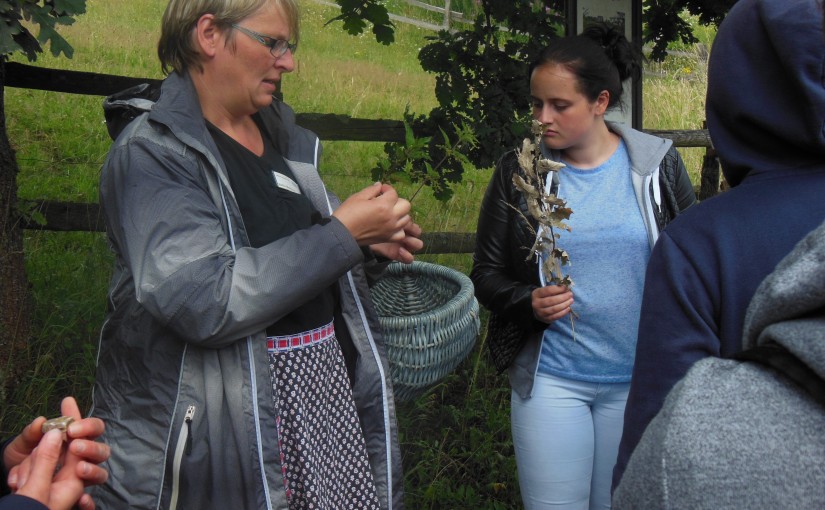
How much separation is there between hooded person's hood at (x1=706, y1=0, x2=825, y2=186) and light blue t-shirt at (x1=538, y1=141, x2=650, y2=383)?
0.99 m

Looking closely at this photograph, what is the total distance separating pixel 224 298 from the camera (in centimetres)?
185

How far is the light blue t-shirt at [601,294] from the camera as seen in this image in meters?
2.57

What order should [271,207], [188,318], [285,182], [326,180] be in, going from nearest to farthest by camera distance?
[188,318], [271,207], [285,182], [326,180]

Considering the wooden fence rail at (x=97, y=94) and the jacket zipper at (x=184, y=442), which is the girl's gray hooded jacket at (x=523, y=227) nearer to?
the jacket zipper at (x=184, y=442)

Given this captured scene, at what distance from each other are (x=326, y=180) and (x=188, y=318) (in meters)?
4.54

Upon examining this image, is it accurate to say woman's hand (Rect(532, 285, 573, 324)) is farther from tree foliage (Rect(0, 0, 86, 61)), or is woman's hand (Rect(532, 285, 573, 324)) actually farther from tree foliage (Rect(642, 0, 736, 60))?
tree foliage (Rect(642, 0, 736, 60))

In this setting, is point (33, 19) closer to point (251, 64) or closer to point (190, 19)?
point (190, 19)

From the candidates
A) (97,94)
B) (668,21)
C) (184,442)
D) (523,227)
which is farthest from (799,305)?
(668,21)

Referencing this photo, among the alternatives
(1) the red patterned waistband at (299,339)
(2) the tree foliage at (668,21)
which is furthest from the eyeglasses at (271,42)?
(2) the tree foliage at (668,21)

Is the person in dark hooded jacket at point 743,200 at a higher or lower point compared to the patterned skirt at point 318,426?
higher

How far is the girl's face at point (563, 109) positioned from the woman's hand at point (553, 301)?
20.6 inches

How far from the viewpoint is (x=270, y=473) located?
195 cm

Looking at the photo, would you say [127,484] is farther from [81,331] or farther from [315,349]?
[81,331]

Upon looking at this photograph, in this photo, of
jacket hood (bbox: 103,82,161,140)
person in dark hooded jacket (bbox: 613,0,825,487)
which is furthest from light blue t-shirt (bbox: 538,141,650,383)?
jacket hood (bbox: 103,82,161,140)
